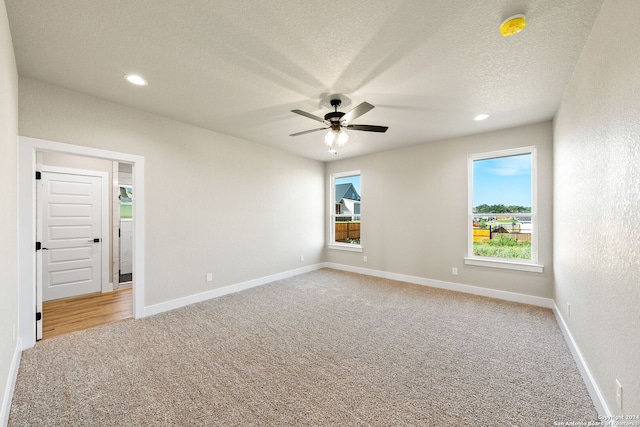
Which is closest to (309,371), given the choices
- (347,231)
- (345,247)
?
(345,247)

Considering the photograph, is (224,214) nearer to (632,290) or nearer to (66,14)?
(66,14)

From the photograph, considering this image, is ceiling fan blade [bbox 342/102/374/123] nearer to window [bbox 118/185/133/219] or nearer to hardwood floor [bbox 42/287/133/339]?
hardwood floor [bbox 42/287/133/339]

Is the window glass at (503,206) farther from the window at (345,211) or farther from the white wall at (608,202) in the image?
the window at (345,211)

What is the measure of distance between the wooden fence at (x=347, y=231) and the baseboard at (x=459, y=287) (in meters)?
0.68

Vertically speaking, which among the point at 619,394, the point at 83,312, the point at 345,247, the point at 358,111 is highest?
the point at 358,111

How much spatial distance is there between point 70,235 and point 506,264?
22.9ft

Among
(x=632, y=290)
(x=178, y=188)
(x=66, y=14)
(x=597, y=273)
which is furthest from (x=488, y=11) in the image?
(x=178, y=188)

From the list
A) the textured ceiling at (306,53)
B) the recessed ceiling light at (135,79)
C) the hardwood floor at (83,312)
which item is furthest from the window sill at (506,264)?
the hardwood floor at (83,312)

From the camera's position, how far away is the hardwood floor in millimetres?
3041

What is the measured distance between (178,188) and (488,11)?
3846 millimetres

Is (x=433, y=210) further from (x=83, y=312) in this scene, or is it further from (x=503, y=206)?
(x=83, y=312)

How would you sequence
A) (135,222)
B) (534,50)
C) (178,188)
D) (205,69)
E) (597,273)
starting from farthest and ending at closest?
(178,188) < (135,222) < (205,69) < (534,50) < (597,273)

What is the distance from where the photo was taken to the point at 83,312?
352 centimetres

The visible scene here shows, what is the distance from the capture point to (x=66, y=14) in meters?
1.74
